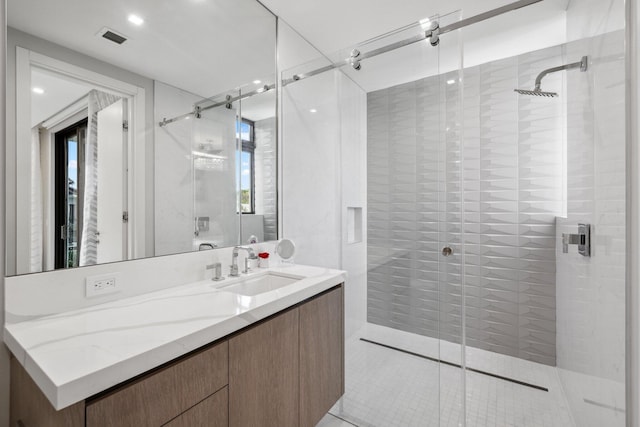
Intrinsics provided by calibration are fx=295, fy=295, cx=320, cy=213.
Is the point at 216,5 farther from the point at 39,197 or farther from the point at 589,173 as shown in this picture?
the point at 589,173

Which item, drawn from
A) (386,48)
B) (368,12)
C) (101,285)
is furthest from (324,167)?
(101,285)

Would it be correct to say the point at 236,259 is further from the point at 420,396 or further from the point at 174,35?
the point at 420,396

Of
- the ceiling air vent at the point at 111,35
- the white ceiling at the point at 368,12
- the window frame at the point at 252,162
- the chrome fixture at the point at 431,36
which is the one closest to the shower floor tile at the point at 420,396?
the window frame at the point at 252,162

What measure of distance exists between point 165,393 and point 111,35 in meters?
1.34

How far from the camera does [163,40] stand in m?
1.38

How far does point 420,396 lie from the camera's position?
68.9 inches

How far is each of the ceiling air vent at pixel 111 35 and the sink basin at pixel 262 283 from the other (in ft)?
3.87

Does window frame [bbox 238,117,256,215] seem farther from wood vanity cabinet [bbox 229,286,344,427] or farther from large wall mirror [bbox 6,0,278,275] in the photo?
wood vanity cabinet [bbox 229,286,344,427]

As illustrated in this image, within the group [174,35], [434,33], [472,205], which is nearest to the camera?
[174,35]

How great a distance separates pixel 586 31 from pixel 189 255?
231 centimetres

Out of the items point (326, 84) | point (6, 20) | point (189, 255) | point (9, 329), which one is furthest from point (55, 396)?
point (326, 84)

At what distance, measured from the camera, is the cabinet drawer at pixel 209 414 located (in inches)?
32.9

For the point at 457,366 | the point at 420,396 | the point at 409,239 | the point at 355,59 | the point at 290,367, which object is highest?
the point at 355,59

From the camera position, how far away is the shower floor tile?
1720mm
